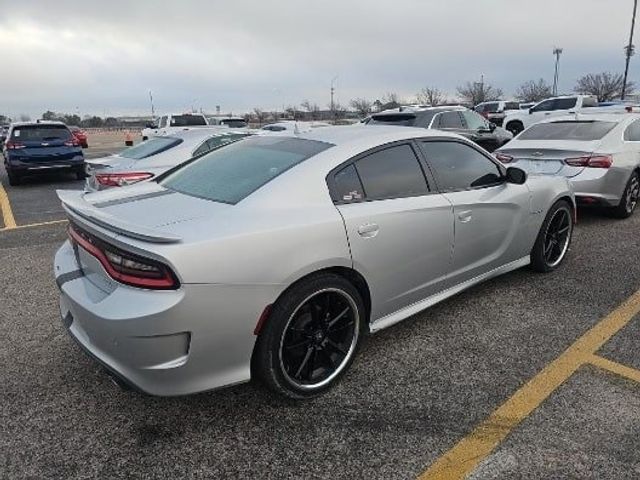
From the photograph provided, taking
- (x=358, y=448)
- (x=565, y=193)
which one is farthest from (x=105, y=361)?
(x=565, y=193)

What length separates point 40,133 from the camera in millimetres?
12445

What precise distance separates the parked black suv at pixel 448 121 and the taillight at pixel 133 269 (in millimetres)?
7343

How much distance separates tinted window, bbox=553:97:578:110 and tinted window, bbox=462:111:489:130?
8.18m

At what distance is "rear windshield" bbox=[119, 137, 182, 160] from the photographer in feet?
23.0

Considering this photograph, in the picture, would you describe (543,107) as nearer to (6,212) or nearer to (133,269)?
(6,212)

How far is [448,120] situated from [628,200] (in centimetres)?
466

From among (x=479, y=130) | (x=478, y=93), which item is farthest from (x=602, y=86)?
(x=479, y=130)

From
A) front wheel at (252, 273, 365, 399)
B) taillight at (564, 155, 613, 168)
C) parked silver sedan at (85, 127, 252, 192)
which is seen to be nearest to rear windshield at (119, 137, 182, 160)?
parked silver sedan at (85, 127, 252, 192)

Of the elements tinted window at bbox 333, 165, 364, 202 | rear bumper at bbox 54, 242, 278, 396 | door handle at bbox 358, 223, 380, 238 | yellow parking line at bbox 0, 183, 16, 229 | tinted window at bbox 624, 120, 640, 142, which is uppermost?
tinted window at bbox 624, 120, 640, 142

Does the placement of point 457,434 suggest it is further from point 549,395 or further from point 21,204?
point 21,204

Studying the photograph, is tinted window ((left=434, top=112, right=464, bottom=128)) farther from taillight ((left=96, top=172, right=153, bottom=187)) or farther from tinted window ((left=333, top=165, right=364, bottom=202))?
tinted window ((left=333, top=165, right=364, bottom=202))

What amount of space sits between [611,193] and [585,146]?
70 cm

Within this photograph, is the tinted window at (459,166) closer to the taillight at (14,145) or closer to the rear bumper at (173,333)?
the rear bumper at (173,333)

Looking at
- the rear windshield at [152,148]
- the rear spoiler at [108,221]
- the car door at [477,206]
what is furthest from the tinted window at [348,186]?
the rear windshield at [152,148]
